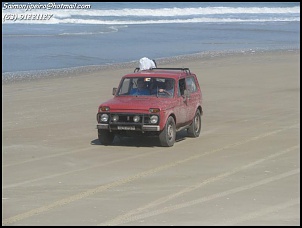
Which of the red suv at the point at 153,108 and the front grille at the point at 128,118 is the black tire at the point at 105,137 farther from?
the front grille at the point at 128,118

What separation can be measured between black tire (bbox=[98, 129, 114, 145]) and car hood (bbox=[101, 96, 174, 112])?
0.50m

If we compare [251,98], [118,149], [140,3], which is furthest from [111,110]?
[140,3]

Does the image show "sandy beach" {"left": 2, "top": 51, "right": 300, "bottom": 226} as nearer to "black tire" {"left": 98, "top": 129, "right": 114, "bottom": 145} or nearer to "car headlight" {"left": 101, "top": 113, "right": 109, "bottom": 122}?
"black tire" {"left": 98, "top": 129, "right": 114, "bottom": 145}

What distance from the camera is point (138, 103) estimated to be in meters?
15.5

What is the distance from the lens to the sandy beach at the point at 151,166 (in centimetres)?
1013

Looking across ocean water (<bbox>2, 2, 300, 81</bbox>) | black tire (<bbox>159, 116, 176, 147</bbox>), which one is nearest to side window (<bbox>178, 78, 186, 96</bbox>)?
black tire (<bbox>159, 116, 176, 147</bbox>)

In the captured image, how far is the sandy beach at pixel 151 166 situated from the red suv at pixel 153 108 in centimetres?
34

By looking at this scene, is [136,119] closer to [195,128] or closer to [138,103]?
[138,103]

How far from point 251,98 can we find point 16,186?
492 inches

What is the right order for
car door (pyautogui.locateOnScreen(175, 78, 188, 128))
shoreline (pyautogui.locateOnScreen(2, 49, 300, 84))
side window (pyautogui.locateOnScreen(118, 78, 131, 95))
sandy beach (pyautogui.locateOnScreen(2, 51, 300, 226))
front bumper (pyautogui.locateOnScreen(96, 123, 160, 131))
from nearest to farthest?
1. sandy beach (pyautogui.locateOnScreen(2, 51, 300, 226))
2. front bumper (pyautogui.locateOnScreen(96, 123, 160, 131))
3. car door (pyautogui.locateOnScreen(175, 78, 188, 128))
4. side window (pyautogui.locateOnScreen(118, 78, 131, 95))
5. shoreline (pyautogui.locateOnScreen(2, 49, 300, 84))

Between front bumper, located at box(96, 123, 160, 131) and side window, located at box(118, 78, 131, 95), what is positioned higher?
side window, located at box(118, 78, 131, 95)

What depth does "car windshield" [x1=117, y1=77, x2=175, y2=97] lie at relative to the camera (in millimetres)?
16203

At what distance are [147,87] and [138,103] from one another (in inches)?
35.7

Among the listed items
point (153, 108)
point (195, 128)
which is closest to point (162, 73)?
point (195, 128)
